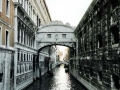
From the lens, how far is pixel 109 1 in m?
12.0

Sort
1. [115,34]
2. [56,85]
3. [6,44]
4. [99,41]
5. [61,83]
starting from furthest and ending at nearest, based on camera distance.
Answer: [61,83]
[56,85]
[99,41]
[6,44]
[115,34]

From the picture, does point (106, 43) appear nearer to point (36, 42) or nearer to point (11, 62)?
point (11, 62)

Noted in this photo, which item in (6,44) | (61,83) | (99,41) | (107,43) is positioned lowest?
(61,83)

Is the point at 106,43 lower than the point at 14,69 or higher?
higher

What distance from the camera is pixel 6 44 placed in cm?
1471

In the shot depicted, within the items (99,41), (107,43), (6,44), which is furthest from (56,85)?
(107,43)

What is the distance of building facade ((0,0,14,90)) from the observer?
43.4ft

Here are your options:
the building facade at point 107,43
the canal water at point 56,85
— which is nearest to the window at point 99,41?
the building facade at point 107,43

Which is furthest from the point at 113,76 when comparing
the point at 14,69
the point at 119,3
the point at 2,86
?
the point at 14,69

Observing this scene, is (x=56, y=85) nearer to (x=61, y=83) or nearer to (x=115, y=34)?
(x=61, y=83)

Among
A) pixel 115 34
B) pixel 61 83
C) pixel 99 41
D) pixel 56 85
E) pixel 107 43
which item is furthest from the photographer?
pixel 61 83

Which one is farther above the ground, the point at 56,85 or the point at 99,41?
the point at 99,41

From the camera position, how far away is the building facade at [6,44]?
13222 mm

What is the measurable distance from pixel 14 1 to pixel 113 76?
33.2ft
